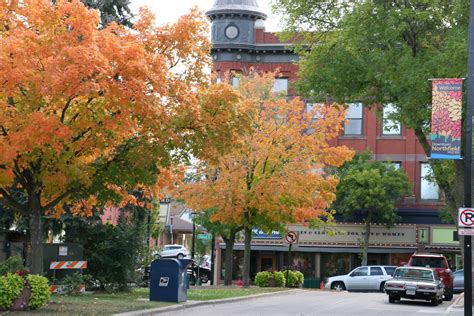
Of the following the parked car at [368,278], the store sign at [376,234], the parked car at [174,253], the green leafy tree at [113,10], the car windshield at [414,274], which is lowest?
the parked car at [368,278]

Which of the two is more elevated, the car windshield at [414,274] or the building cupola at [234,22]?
the building cupola at [234,22]

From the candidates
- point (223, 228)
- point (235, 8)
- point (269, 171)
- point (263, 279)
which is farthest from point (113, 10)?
point (235, 8)

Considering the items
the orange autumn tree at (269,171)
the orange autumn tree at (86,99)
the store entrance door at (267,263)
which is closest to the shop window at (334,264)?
the store entrance door at (267,263)

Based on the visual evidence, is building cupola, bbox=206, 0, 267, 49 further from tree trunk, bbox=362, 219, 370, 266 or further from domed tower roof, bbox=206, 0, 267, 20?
tree trunk, bbox=362, 219, 370, 266

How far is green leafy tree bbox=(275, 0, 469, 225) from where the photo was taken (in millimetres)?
26141

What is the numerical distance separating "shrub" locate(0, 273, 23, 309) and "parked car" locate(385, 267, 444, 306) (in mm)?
15036

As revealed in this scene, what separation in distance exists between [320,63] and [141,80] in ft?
40.5

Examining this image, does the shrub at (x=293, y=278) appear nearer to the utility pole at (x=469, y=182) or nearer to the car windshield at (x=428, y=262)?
the car windshield at (x=428, y=262)

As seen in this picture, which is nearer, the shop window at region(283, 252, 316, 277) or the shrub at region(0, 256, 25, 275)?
the shrub at region(0, 256, 25, 275)

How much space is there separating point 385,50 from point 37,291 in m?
15.4

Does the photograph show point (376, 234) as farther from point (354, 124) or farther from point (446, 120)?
point (446, 120)

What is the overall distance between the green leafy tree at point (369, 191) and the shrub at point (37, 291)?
33.2m

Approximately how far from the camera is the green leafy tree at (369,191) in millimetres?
49781

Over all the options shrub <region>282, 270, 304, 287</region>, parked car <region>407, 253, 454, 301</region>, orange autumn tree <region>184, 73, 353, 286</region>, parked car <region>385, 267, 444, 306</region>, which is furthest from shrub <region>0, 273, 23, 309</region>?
shrub <region>282, 270, 304, 287</region>
